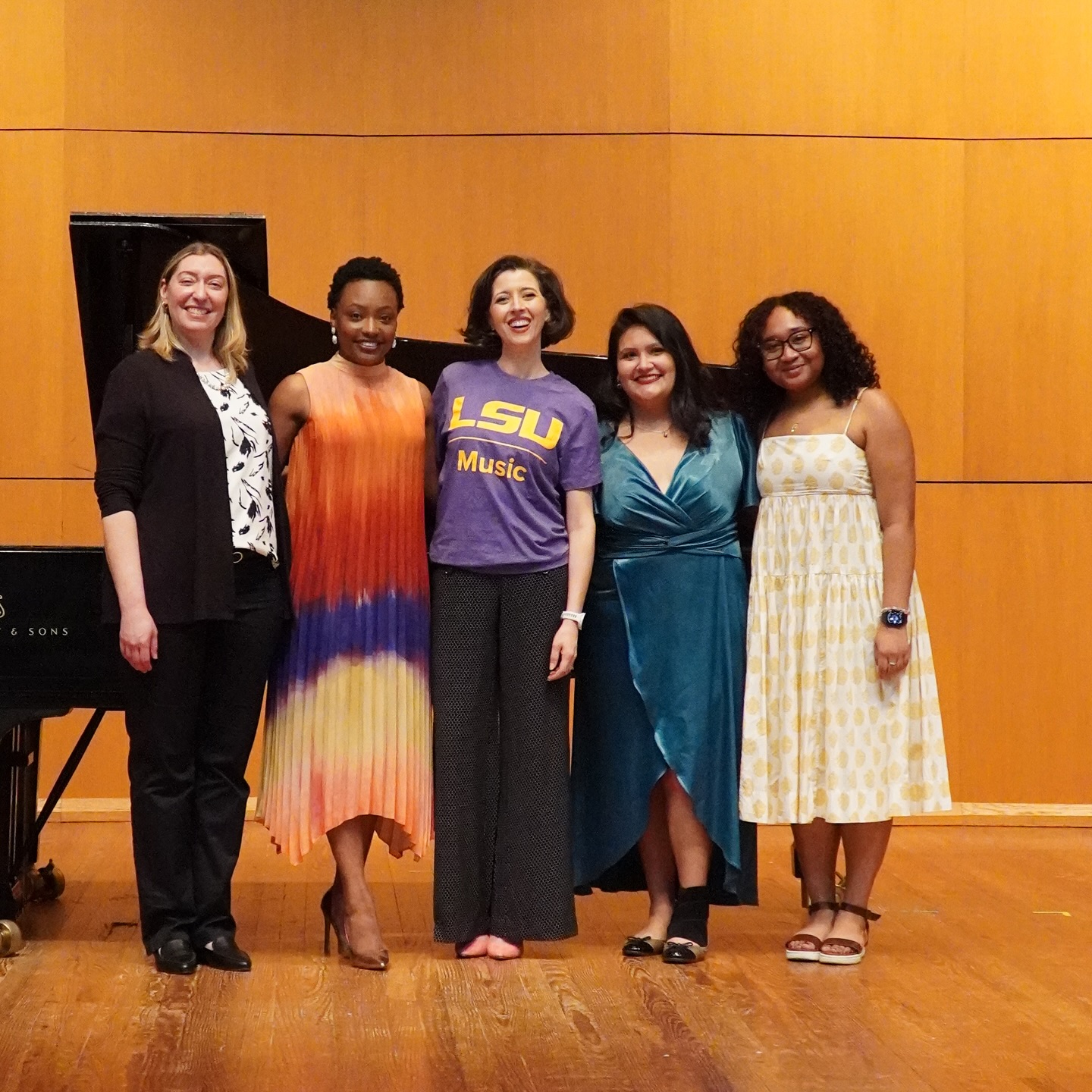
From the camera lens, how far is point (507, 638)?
3316 mm

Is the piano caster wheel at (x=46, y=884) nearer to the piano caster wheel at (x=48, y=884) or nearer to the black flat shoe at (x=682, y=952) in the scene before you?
the piano caster wheel at (x=48, y=884)

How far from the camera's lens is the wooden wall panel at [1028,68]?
539 cm

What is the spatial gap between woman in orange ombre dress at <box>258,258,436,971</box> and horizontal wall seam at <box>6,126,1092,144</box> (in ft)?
7.32

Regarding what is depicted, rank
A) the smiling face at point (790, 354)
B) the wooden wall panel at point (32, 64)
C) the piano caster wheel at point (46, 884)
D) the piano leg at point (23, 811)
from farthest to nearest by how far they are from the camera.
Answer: the wooden wall panel at point (32, 64) → the piano caster wheel at point (46, 884) → the piano leg at point (23, 811) → the smiling face at point (790, 354)

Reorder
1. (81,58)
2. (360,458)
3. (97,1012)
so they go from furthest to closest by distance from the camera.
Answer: (81,58) → (360,458) → (97,1012)

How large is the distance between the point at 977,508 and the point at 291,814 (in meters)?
3.09

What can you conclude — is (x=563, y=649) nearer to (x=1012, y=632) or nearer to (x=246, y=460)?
(x=246, y=460)

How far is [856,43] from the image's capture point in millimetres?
5383

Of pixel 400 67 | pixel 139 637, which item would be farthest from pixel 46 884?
pixel 400 67

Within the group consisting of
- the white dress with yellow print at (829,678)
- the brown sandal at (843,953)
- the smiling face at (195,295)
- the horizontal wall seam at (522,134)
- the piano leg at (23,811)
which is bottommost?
the brown sandal at (843,953)

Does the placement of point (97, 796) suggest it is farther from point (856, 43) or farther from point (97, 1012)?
point (856, 43)

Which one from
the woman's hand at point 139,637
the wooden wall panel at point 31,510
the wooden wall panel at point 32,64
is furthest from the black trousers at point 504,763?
the wooden wall panel at point 32,64

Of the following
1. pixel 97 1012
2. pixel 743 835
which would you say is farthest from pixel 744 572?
pixel 97 1012

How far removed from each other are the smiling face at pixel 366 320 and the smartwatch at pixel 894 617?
124 cm
